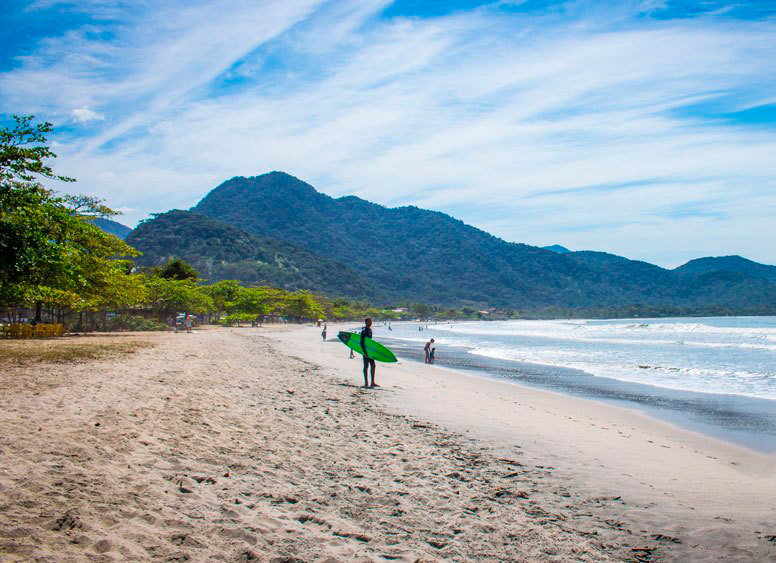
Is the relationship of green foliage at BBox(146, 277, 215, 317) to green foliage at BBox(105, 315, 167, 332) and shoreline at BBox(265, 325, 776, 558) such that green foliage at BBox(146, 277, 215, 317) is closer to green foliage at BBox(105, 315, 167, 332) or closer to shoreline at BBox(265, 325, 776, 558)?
green foliage at BBox(105, 315, 167, 332)

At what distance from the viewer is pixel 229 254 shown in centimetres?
Result: 15775

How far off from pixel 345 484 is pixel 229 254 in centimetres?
16093

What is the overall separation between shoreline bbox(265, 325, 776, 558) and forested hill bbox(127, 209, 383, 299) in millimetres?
133226

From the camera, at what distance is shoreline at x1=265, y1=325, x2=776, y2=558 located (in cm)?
452

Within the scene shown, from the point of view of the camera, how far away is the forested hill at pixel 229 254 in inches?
5827

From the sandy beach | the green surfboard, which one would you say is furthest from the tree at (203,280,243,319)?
the sandy beach

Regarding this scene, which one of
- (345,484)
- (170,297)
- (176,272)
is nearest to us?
(345,484)

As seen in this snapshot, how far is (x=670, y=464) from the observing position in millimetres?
6711

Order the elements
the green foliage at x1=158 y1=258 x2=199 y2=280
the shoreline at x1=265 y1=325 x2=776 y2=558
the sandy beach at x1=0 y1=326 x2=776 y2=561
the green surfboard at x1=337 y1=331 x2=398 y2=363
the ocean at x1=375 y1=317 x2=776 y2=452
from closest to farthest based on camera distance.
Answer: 1. the sandy beach at x1=0 y1=326 x2=776 y2=561
2. the shoreline at x1=265 y1=325 x2=776 y2=558
3. the ocean at x1=375 y1=317 x2=776 y2=452
4. the green surfboard at x1=337 y1=331 x2=398 y2=363
5. the green foliage at x1=158 y1=258 x2=199 y2=280

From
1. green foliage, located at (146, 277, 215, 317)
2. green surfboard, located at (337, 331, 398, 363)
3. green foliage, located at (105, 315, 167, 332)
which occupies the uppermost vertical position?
green foliage, located at (146, 277, 215, 317)

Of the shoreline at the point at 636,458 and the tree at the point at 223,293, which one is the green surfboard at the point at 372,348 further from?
the tree at the point at 223,293

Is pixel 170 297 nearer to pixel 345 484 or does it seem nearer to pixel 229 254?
pixel 345 484

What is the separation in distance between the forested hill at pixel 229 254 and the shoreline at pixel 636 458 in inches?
5245

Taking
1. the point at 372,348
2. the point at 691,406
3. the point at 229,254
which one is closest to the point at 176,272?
the point at 372,348
